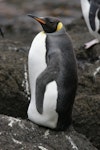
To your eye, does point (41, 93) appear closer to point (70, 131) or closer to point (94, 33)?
point (70, 131)

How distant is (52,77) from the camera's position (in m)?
5.93

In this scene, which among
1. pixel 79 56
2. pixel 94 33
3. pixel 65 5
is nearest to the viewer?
pixel 79 56

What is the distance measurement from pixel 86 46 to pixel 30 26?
4621mm

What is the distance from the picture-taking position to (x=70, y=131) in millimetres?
6180

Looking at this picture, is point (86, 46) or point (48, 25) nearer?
point (48, 25)

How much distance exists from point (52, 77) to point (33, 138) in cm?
59

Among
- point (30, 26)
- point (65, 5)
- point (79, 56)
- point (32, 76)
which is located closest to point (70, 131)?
point (32, 76)

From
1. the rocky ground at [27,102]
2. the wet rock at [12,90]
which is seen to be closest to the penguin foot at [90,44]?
the rocky ground at [27,102]

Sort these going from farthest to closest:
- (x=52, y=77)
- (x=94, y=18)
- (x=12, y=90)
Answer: (x=94, y=18), (x=12, y=90), (x=52, y=77)

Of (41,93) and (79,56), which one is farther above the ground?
(41,93)

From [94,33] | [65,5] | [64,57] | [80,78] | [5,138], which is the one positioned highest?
[64,57]

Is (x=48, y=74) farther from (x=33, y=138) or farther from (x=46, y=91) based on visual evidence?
(x=33, y=138)

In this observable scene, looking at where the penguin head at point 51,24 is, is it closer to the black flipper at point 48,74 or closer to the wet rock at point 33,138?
the black flipper at point 48,74

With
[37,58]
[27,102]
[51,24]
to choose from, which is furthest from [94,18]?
[37,58]
